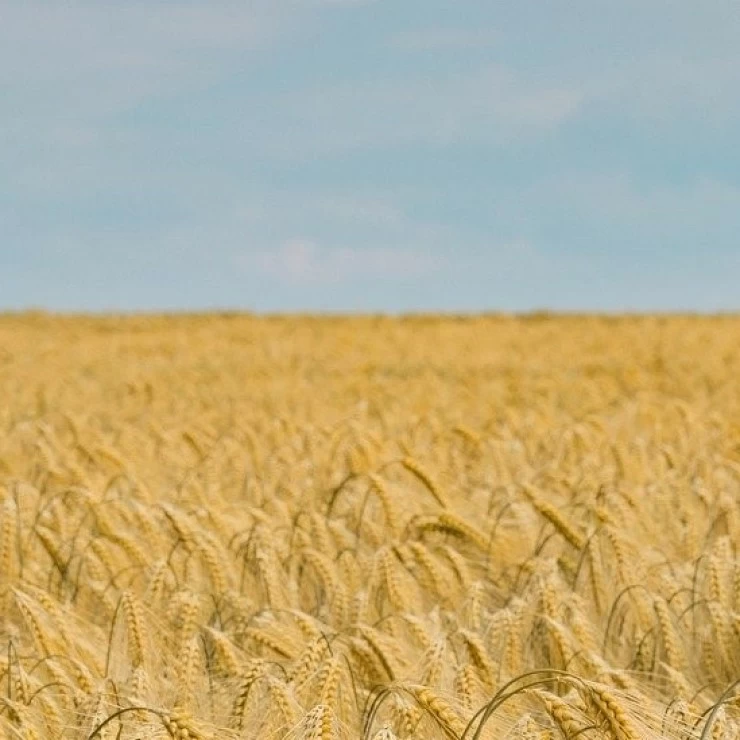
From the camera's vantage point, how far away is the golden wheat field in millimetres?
1996

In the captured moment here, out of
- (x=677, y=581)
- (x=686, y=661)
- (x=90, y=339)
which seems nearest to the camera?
(x=686, y=661)

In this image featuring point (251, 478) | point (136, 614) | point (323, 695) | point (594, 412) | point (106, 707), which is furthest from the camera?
point (594, 412)

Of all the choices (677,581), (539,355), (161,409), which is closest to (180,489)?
(677,581)

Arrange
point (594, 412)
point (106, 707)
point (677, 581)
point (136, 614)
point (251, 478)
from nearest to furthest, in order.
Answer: point (106, 707), point (136, 614), point (677, 581), point (251, 478), point (594, 412)

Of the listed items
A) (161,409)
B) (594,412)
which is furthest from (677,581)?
(161,409)

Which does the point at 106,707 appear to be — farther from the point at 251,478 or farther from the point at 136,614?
the point at 251,478

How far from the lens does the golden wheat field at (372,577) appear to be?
1996mm

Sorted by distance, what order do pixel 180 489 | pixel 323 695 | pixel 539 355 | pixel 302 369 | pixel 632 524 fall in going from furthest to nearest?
pixel 539 355 < pixel 302 369 < pixel 180 489 < pixel 632 524 < pixel 323 695

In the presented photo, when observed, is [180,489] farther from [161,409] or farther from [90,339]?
[90,339]

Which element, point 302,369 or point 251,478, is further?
point 302,369

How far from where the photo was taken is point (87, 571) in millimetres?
3398

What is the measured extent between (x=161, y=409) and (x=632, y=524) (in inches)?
217

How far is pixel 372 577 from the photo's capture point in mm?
3014

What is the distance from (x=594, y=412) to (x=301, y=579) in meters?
5.16
